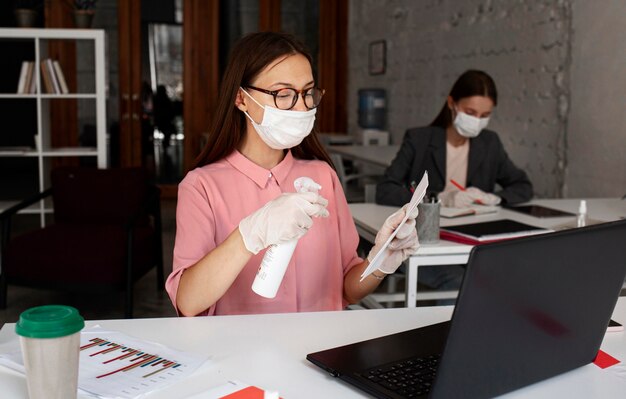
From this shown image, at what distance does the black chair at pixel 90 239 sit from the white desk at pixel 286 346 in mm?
2197

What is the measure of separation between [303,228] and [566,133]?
2877 mm

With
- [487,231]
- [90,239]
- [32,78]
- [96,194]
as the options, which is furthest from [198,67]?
[487,231]

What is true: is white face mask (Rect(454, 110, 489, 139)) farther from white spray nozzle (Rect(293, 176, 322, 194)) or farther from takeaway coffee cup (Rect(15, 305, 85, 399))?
takeaway coffee cup (Rect(15, 305, 85, 399))

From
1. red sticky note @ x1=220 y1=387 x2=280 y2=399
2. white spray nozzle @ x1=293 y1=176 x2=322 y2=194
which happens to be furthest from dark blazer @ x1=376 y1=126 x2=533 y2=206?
red sticky note @ x1=220 y1=387 x2=280 y2=399

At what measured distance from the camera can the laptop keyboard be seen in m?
1.13

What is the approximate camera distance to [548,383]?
121cm

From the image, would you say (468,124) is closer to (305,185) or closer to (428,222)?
(428,222)

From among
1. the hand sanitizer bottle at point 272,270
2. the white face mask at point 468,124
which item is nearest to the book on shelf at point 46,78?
the white face mask at point 468,124

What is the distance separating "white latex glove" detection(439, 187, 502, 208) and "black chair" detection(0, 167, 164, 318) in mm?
1566

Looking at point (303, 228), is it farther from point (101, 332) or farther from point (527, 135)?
point (527, 135)

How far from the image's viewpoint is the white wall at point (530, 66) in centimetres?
362

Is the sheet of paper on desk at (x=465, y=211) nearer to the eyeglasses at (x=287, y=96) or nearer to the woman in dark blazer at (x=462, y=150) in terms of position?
the woman in dark blazer at (x=462, y=150)

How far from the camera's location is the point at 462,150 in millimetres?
3402

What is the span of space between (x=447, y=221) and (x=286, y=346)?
144 cm
